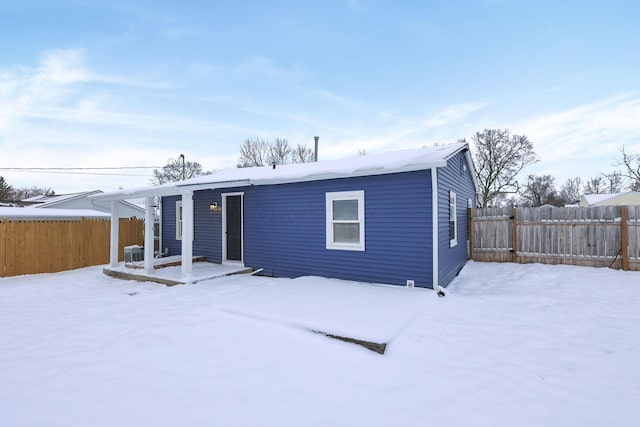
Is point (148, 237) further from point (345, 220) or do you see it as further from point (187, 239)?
point (345, 220)

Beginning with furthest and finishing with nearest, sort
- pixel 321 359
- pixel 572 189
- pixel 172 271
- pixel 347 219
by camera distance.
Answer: pixel 572 189 < pixel 172 271 < pixel 347 219 < pixel 321 359

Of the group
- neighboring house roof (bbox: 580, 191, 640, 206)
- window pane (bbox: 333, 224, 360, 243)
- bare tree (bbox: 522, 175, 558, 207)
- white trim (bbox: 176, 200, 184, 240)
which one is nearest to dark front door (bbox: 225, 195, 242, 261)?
white trim (bbox: 176, 200, 184, 240)

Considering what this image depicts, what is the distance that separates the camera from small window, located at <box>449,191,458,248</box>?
24.7 ft

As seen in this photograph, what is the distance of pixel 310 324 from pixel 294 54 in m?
11.4

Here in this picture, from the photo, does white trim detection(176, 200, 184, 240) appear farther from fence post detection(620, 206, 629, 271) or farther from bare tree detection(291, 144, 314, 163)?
bare tree detection(291, 144, 314, 163)

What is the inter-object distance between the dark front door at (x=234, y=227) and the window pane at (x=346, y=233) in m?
3.20

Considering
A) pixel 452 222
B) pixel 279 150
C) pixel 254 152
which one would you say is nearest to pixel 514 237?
pixel 452 222

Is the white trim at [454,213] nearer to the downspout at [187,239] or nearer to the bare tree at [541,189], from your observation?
the downspout at [187,239]

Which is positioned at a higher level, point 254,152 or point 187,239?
point 254,152

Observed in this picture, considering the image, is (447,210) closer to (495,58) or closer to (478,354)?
(478,354)

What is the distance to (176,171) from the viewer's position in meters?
32.5

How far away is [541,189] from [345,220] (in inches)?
1564

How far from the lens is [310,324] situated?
4082 mm

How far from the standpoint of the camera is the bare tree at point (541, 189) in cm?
3597
